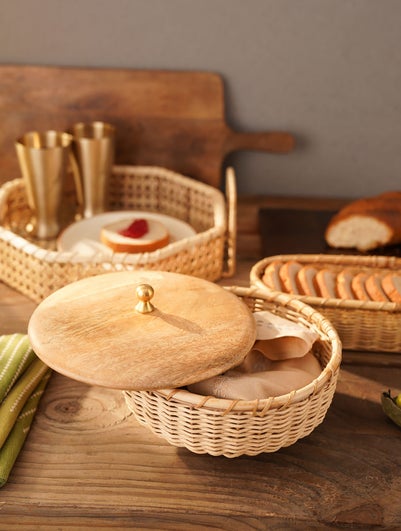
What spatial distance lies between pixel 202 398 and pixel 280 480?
0.57 ft

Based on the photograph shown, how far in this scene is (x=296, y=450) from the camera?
97 cm

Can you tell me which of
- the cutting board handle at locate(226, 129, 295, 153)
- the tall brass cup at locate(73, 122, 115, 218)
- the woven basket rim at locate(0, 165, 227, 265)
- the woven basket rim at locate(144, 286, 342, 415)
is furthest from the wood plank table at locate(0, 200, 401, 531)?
the cutting board handle at locate(226, 129, 295, 153)

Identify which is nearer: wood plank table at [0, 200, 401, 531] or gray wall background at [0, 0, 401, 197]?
wood plank table at [0, 200, 401, 531]

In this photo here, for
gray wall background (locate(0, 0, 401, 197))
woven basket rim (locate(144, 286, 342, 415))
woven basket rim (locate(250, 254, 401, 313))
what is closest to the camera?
woven basket rim (locate(144, 286, 342, 415))

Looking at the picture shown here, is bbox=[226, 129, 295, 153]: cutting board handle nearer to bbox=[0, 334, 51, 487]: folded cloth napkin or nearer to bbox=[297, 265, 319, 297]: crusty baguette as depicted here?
bbox=[297, 265, 319, 297]: crusty baguette

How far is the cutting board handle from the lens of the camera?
Answer: 65.5 inches

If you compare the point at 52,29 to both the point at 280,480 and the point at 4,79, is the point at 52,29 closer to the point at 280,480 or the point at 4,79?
the point at 4,79

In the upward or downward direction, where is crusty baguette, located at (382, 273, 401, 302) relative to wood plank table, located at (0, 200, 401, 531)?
upward

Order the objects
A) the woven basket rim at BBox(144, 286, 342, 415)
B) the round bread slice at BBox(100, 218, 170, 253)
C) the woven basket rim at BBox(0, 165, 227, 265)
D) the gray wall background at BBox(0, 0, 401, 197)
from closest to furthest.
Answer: the woven basket rim at BBox(144, 286, 342, 415) < the woven basket rim at BBox(0, 165, 227, 265) < the round bread slice at BBox(100, 218, 170, 253) < the gray wall background at BBox(0, 0, 401, 197)

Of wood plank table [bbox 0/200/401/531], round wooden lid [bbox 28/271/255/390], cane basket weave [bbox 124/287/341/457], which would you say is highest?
round wooden lid [bbox 28/271/255/390]

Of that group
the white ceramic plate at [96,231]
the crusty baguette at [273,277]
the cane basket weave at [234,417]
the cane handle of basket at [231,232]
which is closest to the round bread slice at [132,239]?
the white ceramic plate at [96,231]

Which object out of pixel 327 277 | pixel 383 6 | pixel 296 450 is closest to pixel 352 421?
pixel 296 450

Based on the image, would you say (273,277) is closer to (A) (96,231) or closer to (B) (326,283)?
(B) (326,283)

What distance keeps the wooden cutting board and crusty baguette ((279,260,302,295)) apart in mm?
496
